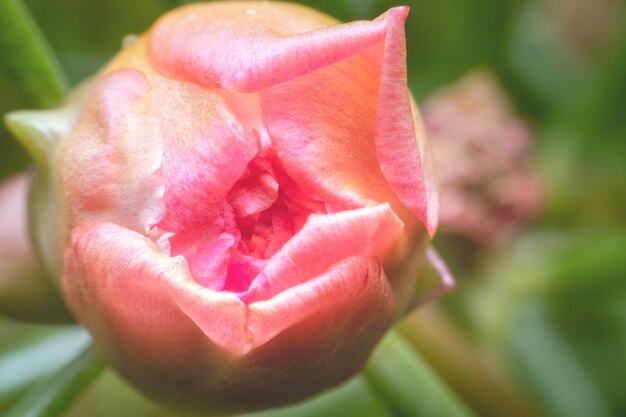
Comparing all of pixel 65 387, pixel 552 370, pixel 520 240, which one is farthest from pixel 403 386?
pixel 520 240

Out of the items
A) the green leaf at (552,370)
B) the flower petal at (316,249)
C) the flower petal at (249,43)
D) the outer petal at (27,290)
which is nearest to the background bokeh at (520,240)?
the green leaf at (552,370)

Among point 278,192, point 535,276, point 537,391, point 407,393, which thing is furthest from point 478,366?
point 278,192

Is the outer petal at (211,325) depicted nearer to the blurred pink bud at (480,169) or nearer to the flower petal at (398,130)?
the flower petal at (398,130)

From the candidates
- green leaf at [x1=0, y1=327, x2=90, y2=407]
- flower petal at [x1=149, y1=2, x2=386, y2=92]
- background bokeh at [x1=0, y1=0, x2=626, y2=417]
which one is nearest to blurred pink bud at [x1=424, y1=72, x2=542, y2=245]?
background bokeh at [x1=0, y1=0, x2=626, y2=417]

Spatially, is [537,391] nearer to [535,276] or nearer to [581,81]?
[535,276]

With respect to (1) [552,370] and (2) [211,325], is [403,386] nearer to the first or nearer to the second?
(2) [211,325]

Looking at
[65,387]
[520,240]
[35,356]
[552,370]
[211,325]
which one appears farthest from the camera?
[520,240]
